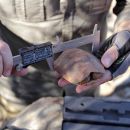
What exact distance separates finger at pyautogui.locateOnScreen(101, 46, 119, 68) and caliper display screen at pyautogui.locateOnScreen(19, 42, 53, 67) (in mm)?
191

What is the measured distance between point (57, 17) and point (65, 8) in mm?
45

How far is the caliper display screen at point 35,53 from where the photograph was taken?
0.92 m

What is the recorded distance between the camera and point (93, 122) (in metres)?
0.98

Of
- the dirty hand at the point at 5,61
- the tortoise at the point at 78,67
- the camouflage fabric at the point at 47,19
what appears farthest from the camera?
the camouflage fabric at the point at 47,19

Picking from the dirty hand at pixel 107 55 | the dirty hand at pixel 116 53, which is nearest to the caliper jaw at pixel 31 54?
the dirty hand at pixel 107 55

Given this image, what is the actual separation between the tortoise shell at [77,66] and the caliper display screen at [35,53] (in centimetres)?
9

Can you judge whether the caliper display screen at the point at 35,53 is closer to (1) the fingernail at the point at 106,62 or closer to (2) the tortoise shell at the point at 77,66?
(2) the tortoise shell at the point at 77,66

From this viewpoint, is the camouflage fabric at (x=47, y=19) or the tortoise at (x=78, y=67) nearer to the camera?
the tortoise at (x=78, y=67)

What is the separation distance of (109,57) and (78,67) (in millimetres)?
115

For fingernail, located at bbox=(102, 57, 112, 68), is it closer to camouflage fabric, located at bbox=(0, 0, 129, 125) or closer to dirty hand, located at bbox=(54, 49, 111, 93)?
dirty hand, located at bbox=(54, 49, 111, 93)

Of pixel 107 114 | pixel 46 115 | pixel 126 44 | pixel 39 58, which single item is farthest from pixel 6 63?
pixel 126 44

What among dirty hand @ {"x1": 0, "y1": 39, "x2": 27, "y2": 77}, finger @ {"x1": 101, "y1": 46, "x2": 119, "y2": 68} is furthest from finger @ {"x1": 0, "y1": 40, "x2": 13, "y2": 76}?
finger @ {"x1": 101, "y1": 46, "x2": 119, "y2": 68}

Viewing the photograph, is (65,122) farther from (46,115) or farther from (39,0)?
(39,0)

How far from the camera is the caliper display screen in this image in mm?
923
